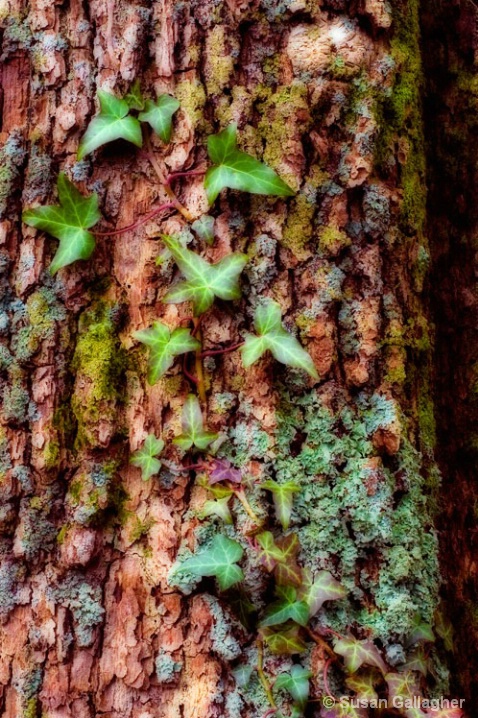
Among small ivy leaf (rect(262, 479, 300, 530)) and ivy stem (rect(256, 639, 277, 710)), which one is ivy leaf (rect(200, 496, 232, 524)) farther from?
ivy stem (rect(256, 639, 277, 710))

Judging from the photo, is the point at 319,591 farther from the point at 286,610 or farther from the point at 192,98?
the point at 192,98

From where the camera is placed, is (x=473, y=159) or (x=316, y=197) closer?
(x=316, y=197)

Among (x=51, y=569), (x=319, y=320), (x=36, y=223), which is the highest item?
(x=36, y=223)

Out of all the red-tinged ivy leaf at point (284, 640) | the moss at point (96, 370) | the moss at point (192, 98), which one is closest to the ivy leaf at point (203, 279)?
the moss at point (96, 370)

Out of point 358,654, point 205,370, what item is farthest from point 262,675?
point 205,370

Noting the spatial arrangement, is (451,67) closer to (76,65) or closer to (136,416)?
(76,65)

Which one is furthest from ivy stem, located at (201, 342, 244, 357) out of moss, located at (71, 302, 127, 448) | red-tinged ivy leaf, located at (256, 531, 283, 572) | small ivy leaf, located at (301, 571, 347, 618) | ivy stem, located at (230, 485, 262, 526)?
small ivy leaf, located at (301, 571, 347, 618)

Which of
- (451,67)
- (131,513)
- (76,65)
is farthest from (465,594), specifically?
(76,65)
